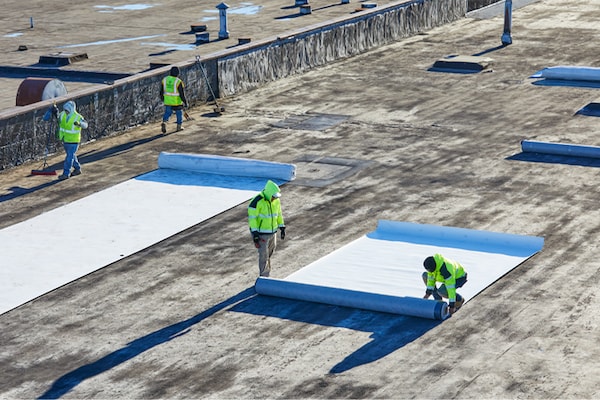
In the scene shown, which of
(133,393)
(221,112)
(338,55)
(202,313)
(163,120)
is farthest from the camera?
(338,55)

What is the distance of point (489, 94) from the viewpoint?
3609cm

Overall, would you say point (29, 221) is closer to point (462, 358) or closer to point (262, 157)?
point (262, 157)

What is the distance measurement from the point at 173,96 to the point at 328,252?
10365 mm

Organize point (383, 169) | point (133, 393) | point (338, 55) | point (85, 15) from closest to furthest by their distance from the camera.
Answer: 1. point (133, 393)
2. point (383, 169)
3. point (338, 55)
4. point (85, 15)

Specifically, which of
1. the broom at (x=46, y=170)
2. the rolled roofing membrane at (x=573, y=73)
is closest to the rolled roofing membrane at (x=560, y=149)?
the rolled roofing membrane at (x=573, y=73)

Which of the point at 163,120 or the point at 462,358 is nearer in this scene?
the point at 462,358

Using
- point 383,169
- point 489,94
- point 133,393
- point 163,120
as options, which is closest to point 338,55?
point 489,94

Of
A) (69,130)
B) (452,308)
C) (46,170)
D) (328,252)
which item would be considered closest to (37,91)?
(46,170)

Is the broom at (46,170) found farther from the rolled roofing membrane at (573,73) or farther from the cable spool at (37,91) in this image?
the rolled roofing membrane at (573,73)

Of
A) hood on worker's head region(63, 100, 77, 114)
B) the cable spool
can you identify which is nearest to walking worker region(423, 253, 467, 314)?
hood on worker's head region(63, 100, 77, 114)

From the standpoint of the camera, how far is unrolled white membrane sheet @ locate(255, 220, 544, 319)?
19.8 m

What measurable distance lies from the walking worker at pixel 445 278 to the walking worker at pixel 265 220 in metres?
Result: 2.88

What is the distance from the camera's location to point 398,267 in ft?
71.5

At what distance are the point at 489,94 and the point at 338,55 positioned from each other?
6.77 metres
